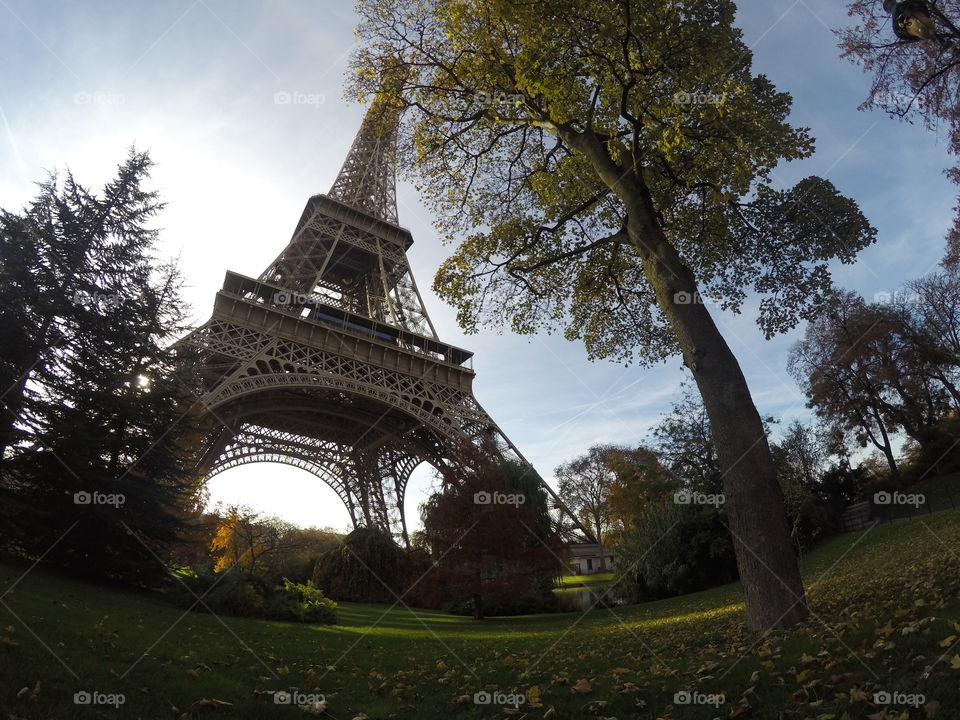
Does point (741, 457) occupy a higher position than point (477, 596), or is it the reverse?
point (741, 457)

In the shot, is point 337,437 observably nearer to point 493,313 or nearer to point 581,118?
point 493,313

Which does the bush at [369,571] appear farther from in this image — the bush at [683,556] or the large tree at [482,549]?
the bush at [683,556]

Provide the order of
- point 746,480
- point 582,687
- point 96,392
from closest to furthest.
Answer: point 582,687 < point 746,480 < point 96,392

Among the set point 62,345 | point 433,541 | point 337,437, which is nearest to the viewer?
point 62,345

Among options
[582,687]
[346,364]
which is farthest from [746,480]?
[346,364]

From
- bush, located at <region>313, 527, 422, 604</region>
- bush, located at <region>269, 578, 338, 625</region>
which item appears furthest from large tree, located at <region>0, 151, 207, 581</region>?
bush, located at <region>313, 527, 422, 604</region>

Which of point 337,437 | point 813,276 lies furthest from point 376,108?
point 337,437

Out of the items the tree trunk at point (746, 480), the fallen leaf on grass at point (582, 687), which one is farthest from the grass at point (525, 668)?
the tree trunk at point (746, 480)

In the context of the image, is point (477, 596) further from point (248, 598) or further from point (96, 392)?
point (96, 392)
